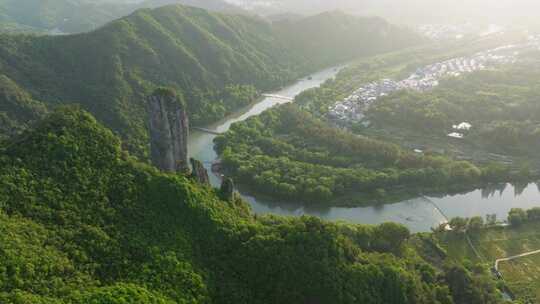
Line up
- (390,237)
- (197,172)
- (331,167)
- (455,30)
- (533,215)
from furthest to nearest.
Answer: (455,30) → (331,167) → (533,215) → (390,237) → (197,172)

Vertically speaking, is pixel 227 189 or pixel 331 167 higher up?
pixel 227 189

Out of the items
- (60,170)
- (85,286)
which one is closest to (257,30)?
(60,170)

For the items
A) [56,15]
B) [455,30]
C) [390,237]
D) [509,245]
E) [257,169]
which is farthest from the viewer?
[56,15]

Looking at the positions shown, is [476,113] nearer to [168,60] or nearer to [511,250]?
[511,250]

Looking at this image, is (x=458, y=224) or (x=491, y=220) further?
(x=491, y=220)

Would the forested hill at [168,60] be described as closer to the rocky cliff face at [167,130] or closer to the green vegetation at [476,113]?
the rocky cliff face at [167,130]

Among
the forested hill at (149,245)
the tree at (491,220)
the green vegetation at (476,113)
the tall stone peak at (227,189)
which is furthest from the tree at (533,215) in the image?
the tall stone peak at (227,189)

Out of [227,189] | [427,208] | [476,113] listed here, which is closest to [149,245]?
[227,189]
